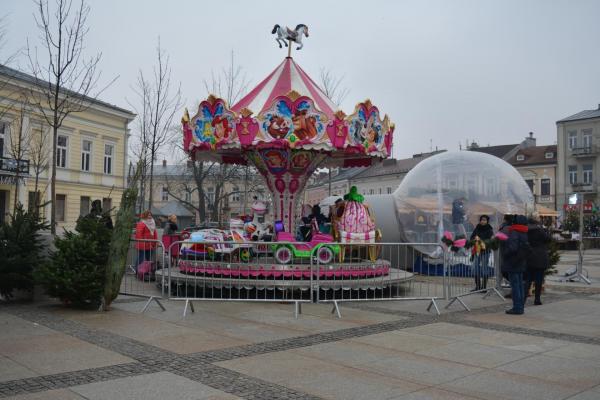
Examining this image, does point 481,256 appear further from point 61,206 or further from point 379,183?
point 379,183

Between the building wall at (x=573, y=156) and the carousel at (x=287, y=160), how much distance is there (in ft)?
156

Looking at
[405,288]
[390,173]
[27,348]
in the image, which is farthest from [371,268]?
[390,173]

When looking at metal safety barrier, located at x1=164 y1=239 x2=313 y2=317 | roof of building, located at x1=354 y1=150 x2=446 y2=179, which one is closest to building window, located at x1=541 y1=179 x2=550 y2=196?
roof of building, located at x1=354 y1=150 x2=446 y2=179

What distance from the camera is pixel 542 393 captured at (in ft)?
17.9

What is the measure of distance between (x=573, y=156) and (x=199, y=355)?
186 feet

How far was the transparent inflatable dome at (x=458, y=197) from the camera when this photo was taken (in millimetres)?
17922

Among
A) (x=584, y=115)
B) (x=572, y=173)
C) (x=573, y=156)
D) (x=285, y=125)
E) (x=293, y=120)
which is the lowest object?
(x=285, y=125)

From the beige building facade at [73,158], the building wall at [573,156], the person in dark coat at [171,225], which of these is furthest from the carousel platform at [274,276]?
the building wall at [573,156]

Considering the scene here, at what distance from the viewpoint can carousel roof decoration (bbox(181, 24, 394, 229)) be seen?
12250mm

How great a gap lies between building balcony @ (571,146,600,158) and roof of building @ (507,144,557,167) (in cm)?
283

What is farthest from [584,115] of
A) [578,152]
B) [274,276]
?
[274,276]

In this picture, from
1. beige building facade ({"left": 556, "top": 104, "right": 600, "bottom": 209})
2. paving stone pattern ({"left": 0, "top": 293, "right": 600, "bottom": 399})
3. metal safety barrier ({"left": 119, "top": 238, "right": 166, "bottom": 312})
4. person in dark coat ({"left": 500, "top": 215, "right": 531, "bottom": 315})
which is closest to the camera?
paving stone pattern ({"left": 0, "top": 293, "right": 600, "bottom": 399})

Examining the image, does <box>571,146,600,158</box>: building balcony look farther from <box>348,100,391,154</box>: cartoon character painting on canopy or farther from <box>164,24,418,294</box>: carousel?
<box>348,100,391,154</box>: cartoon character painting on canopy

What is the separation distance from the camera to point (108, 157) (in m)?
41.1
